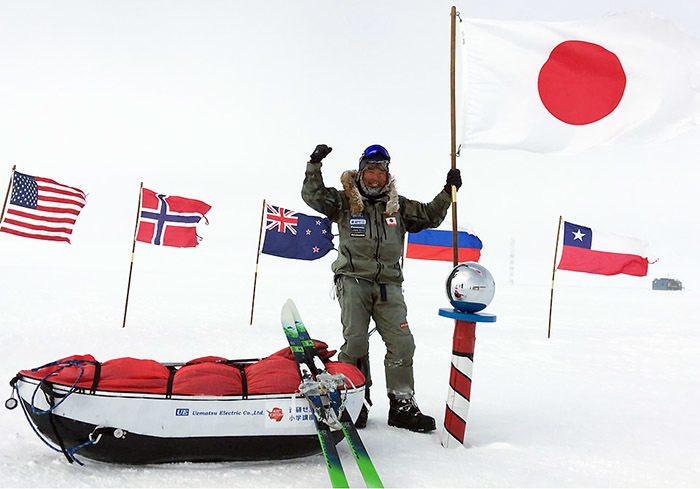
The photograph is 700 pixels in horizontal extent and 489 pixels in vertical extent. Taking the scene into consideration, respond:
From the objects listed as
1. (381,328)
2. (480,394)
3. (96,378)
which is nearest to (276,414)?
(96,378)

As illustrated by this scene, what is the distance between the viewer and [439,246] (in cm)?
1186

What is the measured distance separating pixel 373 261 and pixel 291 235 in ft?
23.6

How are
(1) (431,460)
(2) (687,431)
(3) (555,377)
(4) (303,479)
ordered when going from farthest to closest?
(3) (555,377), (2) (687,431), (1) (431,460), (4) (303,479)

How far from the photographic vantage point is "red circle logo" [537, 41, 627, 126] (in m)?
3.86

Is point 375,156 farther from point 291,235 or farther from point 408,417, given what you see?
point 291,235

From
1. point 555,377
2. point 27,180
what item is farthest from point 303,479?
point 27,180

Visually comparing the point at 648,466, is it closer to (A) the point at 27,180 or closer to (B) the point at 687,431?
(B) the point at 687,431

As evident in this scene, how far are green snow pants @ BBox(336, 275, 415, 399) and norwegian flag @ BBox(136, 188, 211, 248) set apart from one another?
7.17 metres

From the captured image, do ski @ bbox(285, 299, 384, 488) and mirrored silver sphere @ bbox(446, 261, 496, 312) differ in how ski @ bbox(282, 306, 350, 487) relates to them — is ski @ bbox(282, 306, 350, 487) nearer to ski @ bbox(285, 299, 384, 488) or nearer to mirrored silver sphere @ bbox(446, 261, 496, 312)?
ski @ bbox(285, 299, 384, 488)

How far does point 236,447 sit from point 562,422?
8.50ft

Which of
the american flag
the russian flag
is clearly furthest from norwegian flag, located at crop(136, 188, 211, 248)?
the russian flag

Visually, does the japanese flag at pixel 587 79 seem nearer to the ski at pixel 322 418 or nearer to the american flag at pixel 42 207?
the ski at pixel 322 418

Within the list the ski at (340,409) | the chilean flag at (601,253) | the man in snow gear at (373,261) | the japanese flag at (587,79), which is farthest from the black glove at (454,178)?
the chilean flag at (601,253)

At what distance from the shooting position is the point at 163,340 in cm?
762
